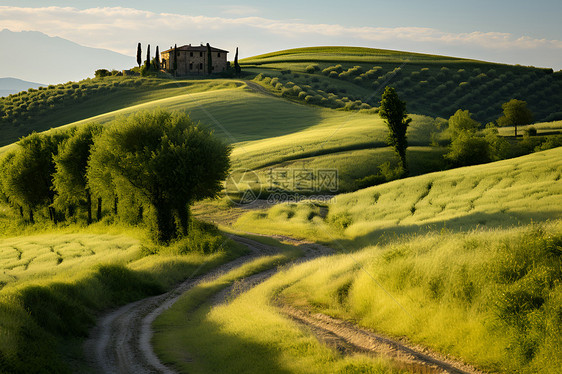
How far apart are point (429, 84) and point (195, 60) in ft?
264

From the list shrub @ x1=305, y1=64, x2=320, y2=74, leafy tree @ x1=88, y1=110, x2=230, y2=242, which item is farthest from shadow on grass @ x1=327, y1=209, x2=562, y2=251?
shrub @ x1=305, y1=64, x2=320, y2=74

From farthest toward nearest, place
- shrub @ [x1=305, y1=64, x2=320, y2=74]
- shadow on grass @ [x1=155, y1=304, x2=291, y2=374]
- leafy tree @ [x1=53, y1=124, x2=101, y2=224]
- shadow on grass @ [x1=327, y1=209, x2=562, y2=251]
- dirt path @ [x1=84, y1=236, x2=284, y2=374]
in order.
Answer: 1. shrub @ [x1=305, y1=64, x2=320, y2=74]
2. leafy tree @ [x1=53, y1=124, x2=101, y2=224]
3. shadow on grass @ [x1=327, y1=209, x2=562, y2=251]
4. dirt path @ [x1=84, y1=236, x2=284, y2=374]
5. shadow on grass @ [x1=155, y1=304, x2=291, y2=374]

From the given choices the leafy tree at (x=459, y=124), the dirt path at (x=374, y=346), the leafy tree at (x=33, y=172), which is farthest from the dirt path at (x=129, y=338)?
the leafy tree at (x=459, y=124)

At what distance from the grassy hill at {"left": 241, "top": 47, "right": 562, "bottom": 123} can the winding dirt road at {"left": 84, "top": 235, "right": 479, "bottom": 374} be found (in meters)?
103

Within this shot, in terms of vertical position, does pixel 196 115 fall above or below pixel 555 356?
above

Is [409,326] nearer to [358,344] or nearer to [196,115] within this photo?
[358,344]

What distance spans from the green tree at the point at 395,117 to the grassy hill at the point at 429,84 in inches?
2259

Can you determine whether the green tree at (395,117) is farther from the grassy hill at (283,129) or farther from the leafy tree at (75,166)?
the leafy tree at (75,166)

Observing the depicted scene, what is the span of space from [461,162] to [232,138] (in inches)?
1644

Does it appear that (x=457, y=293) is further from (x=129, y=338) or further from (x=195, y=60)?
(x=195, y=60)

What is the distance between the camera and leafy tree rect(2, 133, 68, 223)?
59.8 metres

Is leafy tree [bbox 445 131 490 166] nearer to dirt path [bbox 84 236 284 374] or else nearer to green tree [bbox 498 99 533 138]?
green tree [bbox 498 99 533 138]

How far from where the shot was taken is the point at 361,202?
1900 inches

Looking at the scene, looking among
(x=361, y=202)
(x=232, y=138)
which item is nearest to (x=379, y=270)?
(x=361, y=202)
